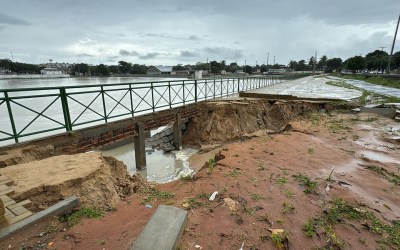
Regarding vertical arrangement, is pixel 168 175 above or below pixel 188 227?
below

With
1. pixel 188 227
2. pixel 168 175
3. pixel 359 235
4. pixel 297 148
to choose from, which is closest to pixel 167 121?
pixel 168 175

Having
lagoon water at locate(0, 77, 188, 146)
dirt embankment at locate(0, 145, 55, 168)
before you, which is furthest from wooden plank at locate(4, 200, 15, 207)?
lagoon water at locate(0, 77, 188, 146)

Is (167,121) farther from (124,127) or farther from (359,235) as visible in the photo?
(359,235)

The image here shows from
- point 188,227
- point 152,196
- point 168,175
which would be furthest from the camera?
point 168,175

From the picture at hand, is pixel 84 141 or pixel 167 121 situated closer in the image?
pixel 84 141

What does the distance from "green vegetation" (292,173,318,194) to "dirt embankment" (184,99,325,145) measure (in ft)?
27.4

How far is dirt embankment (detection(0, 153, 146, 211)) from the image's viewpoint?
3.36 meters

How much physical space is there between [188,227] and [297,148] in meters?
4.52

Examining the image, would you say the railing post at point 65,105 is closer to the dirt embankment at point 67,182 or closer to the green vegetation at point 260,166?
the dirt embankment at point 67,182

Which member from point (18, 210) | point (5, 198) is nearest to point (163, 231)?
Answer: point (18, 210)

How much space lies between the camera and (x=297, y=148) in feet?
20.6

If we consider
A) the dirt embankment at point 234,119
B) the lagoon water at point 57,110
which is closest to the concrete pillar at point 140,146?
the lagoon water at point 57,110

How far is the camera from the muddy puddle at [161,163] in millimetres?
9625

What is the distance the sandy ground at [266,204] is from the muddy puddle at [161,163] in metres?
4.21
